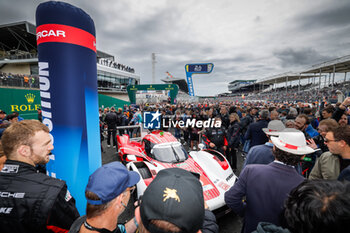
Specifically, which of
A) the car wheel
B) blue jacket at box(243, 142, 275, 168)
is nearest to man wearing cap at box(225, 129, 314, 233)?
blue jacket at box(243, 142, 275, 168)

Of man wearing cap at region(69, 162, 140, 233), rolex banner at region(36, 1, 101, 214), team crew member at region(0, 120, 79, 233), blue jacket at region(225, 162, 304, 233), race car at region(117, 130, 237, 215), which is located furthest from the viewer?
race car at region(117, 130, 237, 215)

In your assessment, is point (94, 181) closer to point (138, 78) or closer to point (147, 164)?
point (147, 164)

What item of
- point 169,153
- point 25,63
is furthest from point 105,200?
point 25,63

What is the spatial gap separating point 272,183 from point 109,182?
142 centimetres

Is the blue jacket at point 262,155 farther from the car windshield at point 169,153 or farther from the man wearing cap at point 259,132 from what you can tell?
the man wearing cap at point 259,132

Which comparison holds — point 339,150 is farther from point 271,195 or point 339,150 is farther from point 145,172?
point 145,172

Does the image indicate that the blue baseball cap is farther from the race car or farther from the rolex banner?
the race car

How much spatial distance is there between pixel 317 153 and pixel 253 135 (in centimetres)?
140

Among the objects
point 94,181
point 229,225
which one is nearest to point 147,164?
point 229,225

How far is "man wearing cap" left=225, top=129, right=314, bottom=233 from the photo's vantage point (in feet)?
4.65

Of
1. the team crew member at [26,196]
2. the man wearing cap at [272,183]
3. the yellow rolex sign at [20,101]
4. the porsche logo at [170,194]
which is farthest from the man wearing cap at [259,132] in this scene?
the yellow rolex sign at [20,101]

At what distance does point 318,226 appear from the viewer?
2.29ft

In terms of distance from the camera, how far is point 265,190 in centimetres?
146

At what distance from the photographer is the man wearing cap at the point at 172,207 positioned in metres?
0.76
